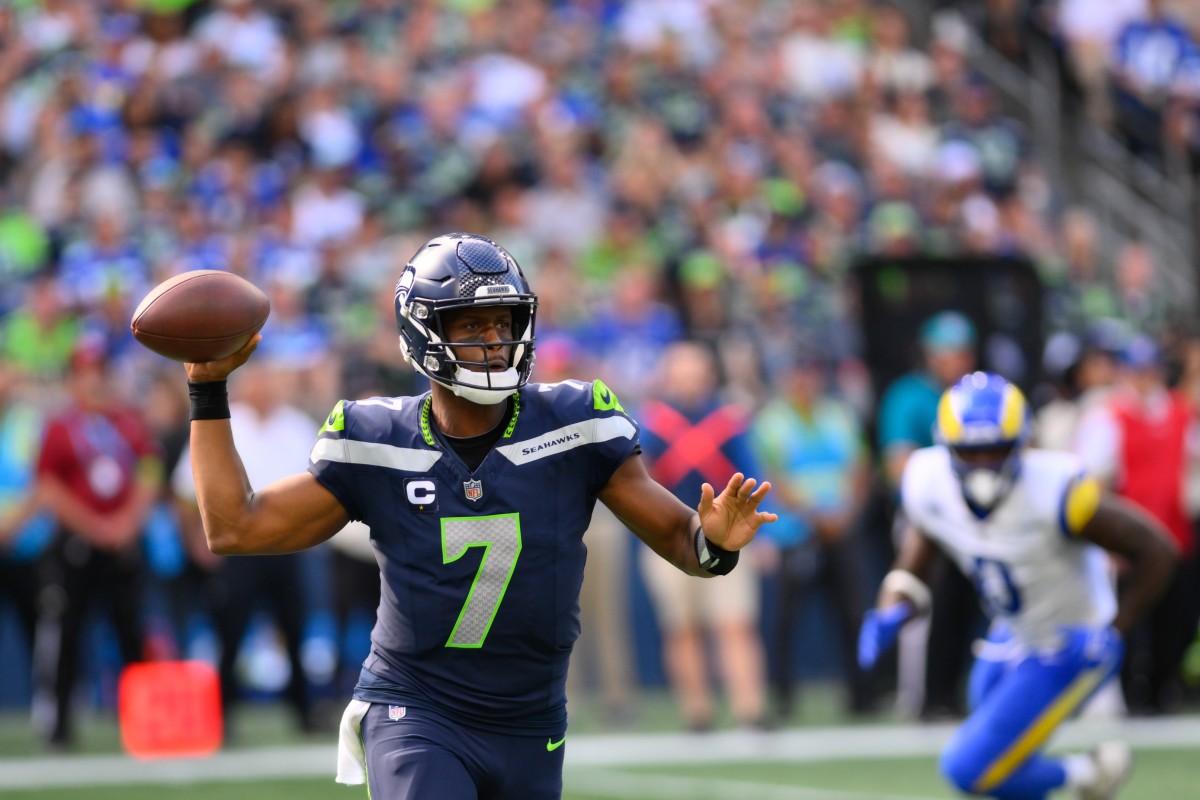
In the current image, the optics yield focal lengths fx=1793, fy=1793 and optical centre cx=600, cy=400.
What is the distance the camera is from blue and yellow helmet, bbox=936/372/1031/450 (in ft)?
21.1

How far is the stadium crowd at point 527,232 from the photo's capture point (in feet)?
33.8

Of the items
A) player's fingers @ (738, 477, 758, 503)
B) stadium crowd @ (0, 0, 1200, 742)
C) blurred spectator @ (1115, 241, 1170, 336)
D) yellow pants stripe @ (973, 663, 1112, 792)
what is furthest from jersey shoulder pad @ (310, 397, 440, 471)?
blurred spectator @ (1115, 241, 1170, 336)

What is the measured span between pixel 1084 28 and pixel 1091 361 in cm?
672

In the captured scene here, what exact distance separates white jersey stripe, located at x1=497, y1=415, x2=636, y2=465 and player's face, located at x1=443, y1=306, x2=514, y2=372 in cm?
19

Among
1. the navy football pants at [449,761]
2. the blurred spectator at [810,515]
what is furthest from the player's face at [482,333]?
the blurred spectator at [810,515]

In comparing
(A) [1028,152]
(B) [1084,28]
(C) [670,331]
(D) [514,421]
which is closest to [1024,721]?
(D) [514,421]

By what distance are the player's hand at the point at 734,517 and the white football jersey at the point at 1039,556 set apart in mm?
2773

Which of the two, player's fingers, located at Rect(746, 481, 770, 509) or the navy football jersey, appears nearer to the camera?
player's fingers, located at Rect(746, 481, 770, 509)

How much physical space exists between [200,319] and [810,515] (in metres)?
6.94

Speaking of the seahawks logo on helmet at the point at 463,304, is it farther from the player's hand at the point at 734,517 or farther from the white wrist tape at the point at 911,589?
the white wrist tape at the point at 911,589

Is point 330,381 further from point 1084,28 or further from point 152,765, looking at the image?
point 1084,28

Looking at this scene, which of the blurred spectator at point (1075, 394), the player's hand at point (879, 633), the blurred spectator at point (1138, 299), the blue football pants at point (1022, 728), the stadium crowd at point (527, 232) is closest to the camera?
the player's hand at point (879, 633)

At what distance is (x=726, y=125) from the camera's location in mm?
14625

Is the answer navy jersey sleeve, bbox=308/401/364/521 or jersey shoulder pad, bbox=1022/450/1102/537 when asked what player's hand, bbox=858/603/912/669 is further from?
navy jersey sleeve, bbox=308/401/364/521
